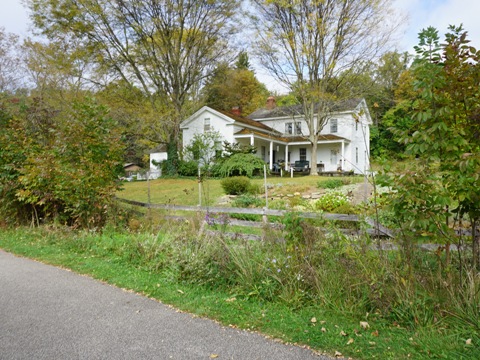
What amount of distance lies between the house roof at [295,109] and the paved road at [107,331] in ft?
78.2

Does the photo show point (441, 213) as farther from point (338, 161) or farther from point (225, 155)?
point (338, 161)

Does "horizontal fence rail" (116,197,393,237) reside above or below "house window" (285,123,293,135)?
below

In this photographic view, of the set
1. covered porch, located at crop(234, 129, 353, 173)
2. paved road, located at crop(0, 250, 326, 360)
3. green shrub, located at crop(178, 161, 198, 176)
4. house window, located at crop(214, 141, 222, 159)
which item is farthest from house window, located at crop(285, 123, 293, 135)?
paved road, located at crop(0, 250, 326, 360)

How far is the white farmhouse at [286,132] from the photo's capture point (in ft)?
96.3

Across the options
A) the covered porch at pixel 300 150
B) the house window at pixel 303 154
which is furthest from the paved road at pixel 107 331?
the house window at pixel 303 154

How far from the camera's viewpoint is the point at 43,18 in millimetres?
25000

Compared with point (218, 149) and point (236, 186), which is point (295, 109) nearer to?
point (218, 149)

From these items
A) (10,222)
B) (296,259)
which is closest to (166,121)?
(10,222)

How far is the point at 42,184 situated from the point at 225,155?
18557mm

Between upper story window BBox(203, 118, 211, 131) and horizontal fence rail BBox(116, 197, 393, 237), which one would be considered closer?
horizontal fence rail BBox(116, 197, 393, 237)

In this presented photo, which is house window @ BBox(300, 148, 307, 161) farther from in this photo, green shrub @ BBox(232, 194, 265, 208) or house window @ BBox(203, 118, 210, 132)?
green shrub @ BBox(232, 194, 265, 208)

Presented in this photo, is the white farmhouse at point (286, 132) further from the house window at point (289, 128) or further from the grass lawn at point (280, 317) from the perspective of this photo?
the grass lawn at point (280, 317)

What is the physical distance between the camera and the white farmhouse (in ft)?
96.3

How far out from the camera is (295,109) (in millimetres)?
30188
